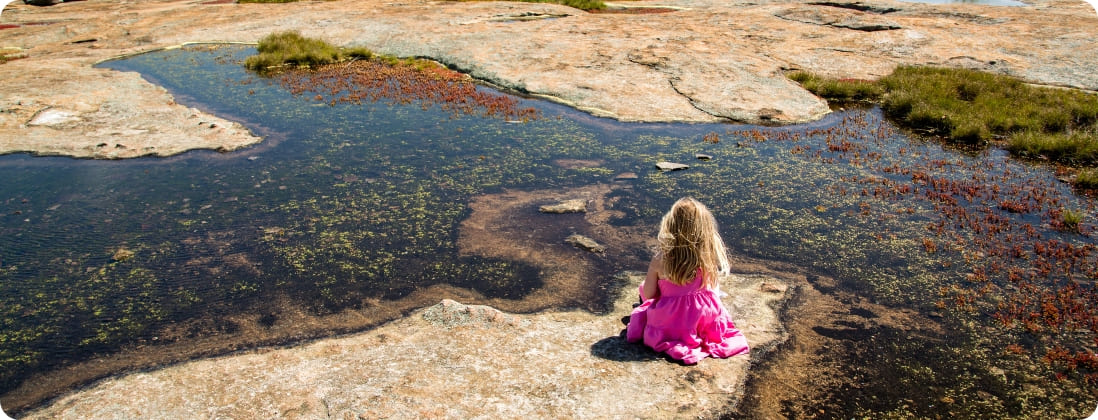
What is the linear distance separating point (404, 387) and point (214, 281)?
11.3 feet

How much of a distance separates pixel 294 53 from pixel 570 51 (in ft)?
26.2

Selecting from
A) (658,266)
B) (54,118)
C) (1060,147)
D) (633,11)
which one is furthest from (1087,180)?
(633,11)

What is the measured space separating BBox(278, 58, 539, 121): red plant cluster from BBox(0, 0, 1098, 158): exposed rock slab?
0.85 meters

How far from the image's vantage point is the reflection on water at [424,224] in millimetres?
6406

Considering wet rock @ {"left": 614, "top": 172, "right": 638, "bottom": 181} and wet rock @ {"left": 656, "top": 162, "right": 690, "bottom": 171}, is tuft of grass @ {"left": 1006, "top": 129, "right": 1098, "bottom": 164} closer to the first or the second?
wet rock @ {"left": 656, "top": 162, "right": 690, "bottom": 171}

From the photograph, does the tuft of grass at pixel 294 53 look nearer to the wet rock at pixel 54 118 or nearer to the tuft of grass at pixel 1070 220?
the wet rock at pixel 54 118

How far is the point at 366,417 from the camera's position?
14.7 ft

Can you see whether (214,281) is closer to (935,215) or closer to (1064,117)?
(935,215)

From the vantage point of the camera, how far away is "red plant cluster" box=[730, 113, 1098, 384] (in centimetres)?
616

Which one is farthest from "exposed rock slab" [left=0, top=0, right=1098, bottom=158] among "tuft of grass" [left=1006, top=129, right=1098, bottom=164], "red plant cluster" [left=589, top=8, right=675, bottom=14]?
"tuft of grass" [left=1006, top=129, right=1098, bottom=164]

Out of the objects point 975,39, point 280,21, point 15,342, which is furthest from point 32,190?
point 975,39

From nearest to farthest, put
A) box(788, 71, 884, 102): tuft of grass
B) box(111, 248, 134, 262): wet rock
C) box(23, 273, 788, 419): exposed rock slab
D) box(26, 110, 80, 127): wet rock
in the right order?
box(23, 273, 788, 419): exposed rock slab, box(111, 248, 134, 262): wet rock, box(26, 110, 80, 127): wet rock, box(788, 71, 884, 102): tuft of grass

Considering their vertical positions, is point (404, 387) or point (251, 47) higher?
point (251, 47)

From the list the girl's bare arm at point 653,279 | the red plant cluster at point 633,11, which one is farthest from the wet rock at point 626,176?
the red plant cluster at point 633,11
